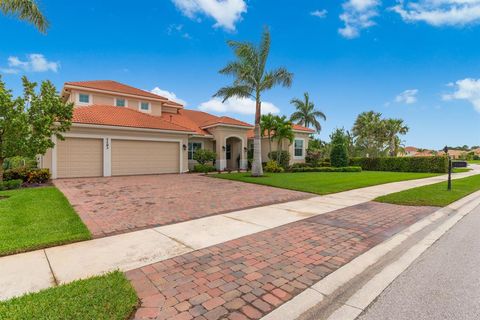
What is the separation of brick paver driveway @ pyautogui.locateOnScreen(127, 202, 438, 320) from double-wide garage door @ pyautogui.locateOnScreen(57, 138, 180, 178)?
14.0 m

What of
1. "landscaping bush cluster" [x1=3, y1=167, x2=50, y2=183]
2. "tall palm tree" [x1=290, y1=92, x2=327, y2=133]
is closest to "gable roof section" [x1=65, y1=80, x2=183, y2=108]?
"landscaping bush cluster" [x1=3, y1=167, x2=50, y2=183]

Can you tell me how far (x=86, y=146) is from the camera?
15.4 metres

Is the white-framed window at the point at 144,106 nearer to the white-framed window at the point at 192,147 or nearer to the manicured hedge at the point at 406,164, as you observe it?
the white-framed window at the point at 192,147

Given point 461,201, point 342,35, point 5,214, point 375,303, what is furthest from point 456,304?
point 342,35

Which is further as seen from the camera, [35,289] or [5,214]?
[5,214]

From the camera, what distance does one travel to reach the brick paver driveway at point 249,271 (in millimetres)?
2647

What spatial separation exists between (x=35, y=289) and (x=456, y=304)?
4716mm

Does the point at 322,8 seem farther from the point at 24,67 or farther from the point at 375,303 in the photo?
the point at 24,67

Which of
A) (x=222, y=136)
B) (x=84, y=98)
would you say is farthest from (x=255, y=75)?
(x=84, y=98)

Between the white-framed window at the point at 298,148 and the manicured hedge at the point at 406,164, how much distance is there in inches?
264

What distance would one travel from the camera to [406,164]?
23859mm

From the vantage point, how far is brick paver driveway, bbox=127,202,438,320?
104 inches

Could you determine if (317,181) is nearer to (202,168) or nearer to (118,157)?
(202,168)

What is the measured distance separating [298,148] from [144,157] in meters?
15.4
